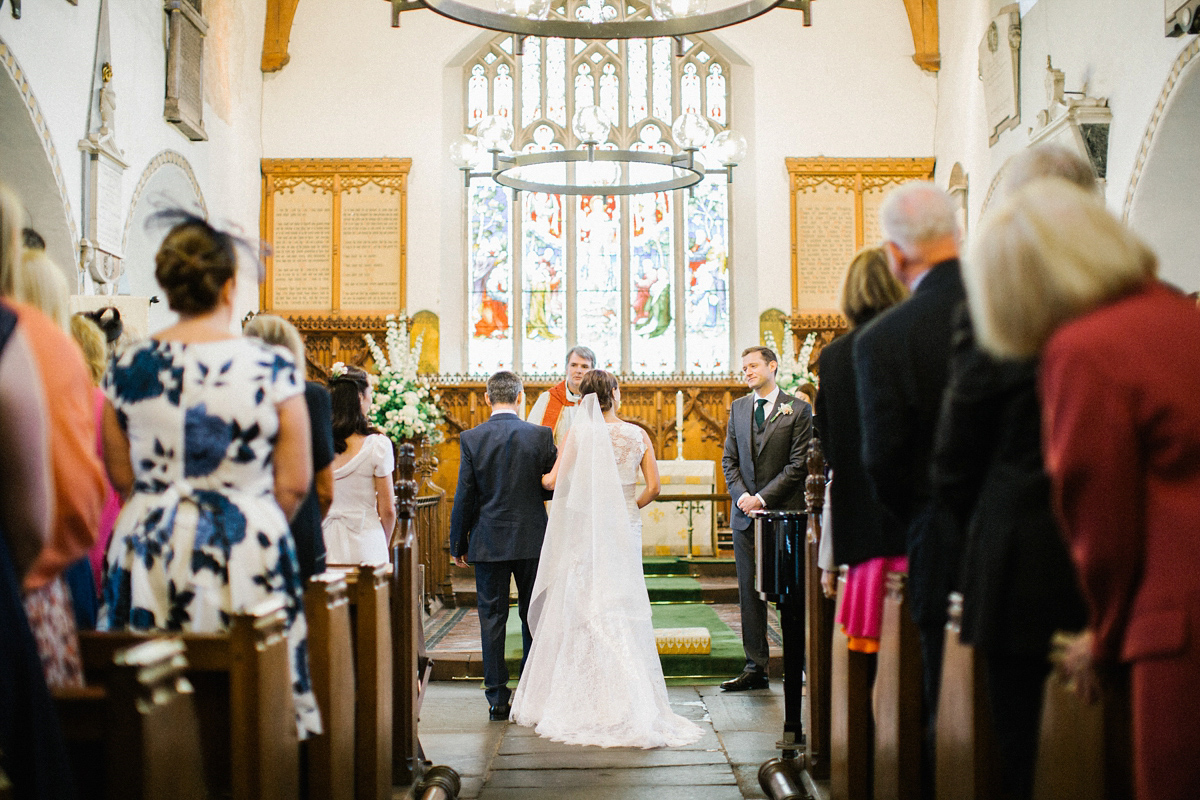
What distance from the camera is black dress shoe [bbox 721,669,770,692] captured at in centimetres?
519

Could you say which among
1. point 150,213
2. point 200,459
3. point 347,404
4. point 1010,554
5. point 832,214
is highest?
point 832,214

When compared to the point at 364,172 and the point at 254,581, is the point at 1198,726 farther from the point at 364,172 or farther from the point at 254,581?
the point at 364,172

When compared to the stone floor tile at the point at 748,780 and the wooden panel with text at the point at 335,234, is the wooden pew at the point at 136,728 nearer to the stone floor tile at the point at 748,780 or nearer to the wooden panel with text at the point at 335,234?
the stone floor tile at the point at 748,780

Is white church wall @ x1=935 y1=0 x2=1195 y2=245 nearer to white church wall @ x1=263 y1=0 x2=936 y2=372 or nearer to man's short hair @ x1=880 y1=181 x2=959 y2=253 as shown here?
white church wall @ x1=263 y1=0 x2=936 y2=372

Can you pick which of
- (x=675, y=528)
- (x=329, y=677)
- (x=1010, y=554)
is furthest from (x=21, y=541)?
(x=675, y=528)

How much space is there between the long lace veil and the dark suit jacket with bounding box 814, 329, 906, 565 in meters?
1.89

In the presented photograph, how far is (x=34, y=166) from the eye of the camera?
284 inches

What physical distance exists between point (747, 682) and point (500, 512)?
1.50 m

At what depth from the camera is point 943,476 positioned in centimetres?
186

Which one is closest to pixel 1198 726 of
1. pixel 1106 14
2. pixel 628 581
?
pixel 628 581

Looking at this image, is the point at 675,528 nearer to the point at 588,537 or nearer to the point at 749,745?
the point at 588,537

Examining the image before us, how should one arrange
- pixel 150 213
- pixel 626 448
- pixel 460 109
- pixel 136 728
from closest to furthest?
1. pixel 136 728
2. pixel 626 448
3. pixel 150 213
4. pixel 460 109

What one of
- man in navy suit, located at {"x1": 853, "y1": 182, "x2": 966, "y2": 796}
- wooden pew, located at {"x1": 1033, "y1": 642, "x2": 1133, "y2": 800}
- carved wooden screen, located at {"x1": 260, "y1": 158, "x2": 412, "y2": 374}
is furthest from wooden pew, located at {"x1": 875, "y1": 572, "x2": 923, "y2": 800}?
carved wooden screen, located at {"x1": 260, "y1": 158, "x2": 412, "y2": 374}

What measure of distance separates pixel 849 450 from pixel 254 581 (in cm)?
144
